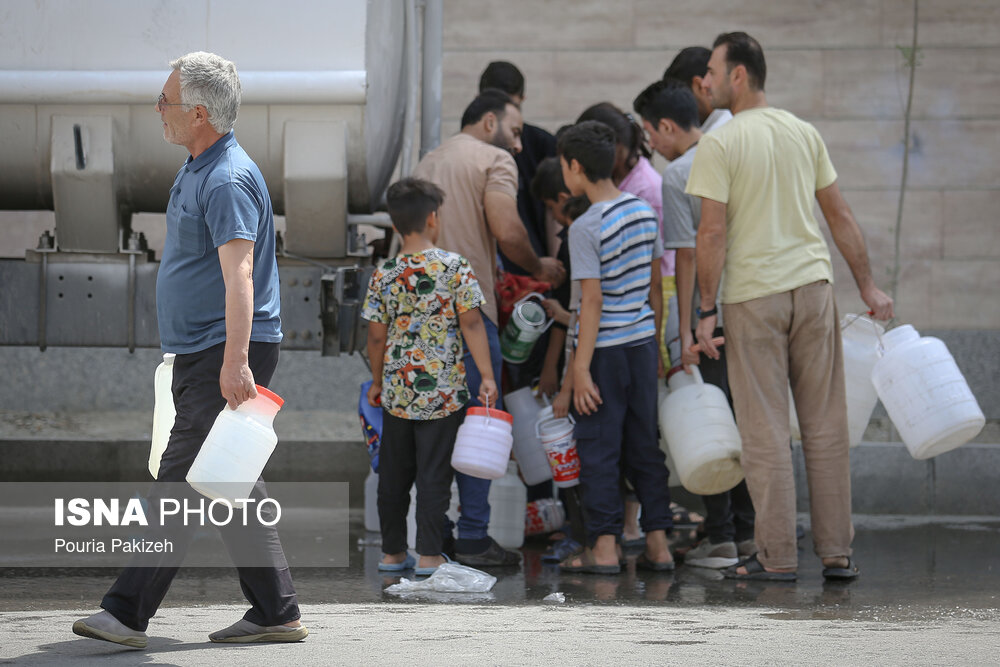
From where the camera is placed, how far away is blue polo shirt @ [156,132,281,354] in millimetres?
3094

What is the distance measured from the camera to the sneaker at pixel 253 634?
3135mm

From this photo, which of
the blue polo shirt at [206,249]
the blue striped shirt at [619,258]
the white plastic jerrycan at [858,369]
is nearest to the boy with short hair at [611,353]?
the blue striped shirt at [619,258]

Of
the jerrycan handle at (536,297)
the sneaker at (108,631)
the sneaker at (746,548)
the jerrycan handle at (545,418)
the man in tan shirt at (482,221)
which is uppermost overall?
the man in tan shirt at (482,221)

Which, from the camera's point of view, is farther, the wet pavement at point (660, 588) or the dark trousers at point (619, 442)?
the dark trousers at point (619, 442)

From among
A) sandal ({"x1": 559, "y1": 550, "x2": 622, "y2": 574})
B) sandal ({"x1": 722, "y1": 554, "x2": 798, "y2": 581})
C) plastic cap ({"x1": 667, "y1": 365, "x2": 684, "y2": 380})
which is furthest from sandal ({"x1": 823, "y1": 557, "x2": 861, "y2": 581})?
plastic cap ({"x1": 667, "y1": 365, "x2": 684, "y2": 380})

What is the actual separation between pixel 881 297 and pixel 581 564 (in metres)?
1.40

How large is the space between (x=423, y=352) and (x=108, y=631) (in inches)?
63.9

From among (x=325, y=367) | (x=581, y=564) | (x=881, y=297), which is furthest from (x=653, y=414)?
(x=325, y=367)

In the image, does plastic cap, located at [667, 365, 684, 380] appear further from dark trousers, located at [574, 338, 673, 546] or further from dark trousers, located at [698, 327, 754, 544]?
dark trousers, located at [574, 338, 673, 546]

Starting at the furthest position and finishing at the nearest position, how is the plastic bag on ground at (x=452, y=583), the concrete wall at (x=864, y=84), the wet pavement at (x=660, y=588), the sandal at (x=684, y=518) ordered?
the concrete wall at (x=864, y=84), the sandal at (x=684, y=518), the plastic bag on ground at (x=452, y=583), the wet pavement at (x=660, y=588)

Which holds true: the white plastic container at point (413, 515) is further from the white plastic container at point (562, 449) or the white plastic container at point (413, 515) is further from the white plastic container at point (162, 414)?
the white plastic container at point (162, 414)

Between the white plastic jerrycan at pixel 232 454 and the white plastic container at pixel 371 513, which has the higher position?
the white plastic jerrycan at pixel 232 454

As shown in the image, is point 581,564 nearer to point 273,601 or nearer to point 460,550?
point 460,550

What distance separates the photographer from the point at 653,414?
14.8ft
